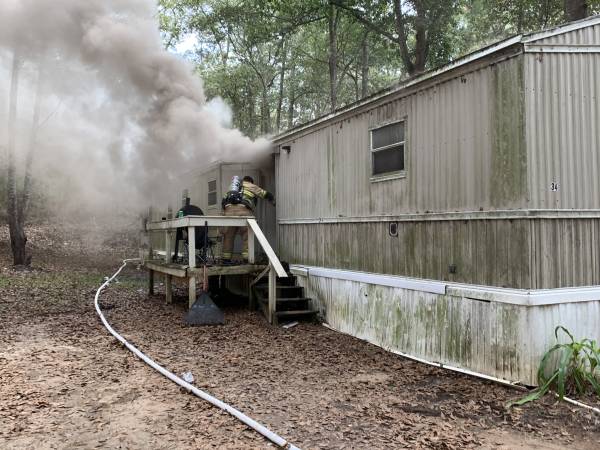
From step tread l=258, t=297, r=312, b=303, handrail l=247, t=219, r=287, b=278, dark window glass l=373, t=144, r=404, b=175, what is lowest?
step tread l=258, t=297, r=312, b=303

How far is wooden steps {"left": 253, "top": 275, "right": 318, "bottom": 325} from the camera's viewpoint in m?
8.84

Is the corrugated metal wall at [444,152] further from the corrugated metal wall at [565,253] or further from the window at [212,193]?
the window at [212,193]

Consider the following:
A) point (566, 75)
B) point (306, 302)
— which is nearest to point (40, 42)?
point (306, 302)

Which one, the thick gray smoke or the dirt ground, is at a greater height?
the thick gray smoke

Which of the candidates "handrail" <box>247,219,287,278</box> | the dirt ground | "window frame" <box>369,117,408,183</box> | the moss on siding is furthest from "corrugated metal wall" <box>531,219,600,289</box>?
"handrail" <box>247,219,287,278</box>

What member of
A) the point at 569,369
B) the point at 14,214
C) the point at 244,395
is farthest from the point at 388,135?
the point at 14,214

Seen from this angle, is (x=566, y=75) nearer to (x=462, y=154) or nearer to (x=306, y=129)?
(x=462, y=154)

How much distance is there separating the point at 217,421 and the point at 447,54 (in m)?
13.8

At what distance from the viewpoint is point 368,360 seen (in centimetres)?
662

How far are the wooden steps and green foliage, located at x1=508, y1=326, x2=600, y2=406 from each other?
441cm

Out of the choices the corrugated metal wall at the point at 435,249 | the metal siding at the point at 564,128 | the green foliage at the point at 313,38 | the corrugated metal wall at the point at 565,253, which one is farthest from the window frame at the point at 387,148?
the green foliage at the point at 313,38

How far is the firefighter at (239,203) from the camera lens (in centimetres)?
978

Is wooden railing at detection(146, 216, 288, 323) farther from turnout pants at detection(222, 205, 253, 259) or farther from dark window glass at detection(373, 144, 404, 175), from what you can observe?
dark window glass at detection(373, 144, 404, 175)

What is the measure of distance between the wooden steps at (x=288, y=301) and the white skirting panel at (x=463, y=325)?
39.1 inches
